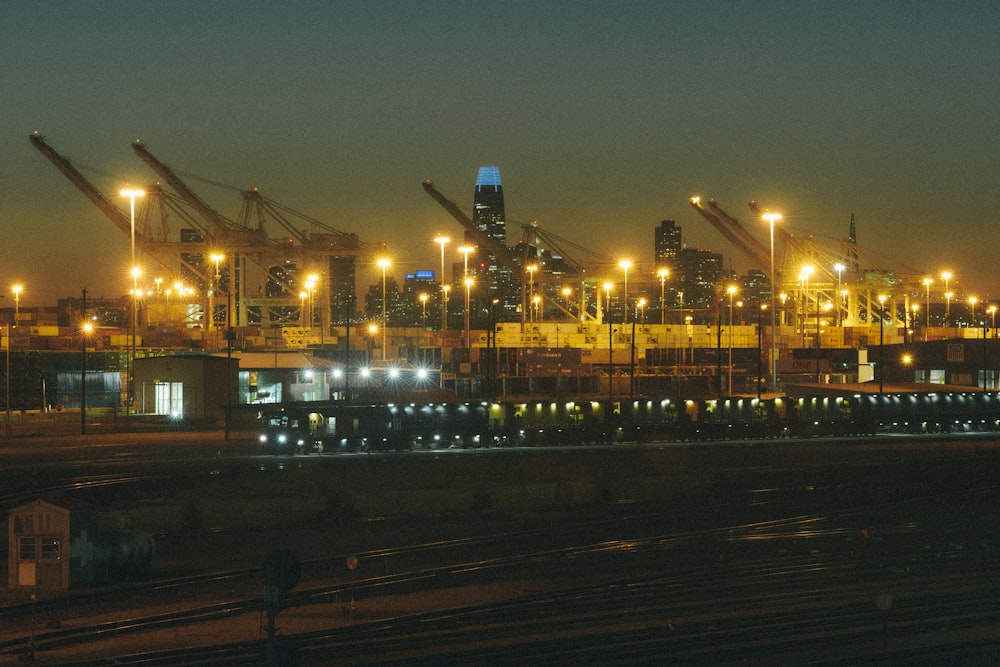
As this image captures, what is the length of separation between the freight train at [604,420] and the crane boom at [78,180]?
168 ft

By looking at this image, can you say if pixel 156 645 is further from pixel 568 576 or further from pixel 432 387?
pixel 432 387

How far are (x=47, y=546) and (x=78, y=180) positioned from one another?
7866 centimetres

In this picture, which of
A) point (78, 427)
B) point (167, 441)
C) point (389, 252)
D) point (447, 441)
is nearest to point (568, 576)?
point (447, 441)

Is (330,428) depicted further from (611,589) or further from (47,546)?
(611,589)

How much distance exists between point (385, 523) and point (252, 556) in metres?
5.04

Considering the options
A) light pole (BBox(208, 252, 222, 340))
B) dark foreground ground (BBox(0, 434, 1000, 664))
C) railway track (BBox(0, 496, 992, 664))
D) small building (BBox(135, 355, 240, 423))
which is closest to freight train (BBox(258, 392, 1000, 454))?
dark foreground ground (BBox(0, 434, 1000, 664))

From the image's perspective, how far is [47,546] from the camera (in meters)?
19.8

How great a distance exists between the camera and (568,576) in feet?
67.7

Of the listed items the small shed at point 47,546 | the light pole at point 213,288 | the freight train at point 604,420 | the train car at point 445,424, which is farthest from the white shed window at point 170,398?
the small shed at point 47,546

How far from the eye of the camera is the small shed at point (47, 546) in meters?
19.5

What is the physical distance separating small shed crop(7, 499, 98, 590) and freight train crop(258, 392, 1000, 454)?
20.6m

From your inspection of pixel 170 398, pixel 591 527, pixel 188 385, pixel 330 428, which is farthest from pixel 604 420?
pixel 170 398

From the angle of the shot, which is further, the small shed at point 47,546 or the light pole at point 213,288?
the light pole at point 213,288

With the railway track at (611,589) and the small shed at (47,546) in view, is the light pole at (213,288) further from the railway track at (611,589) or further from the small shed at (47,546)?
the small shed at (47,546)
